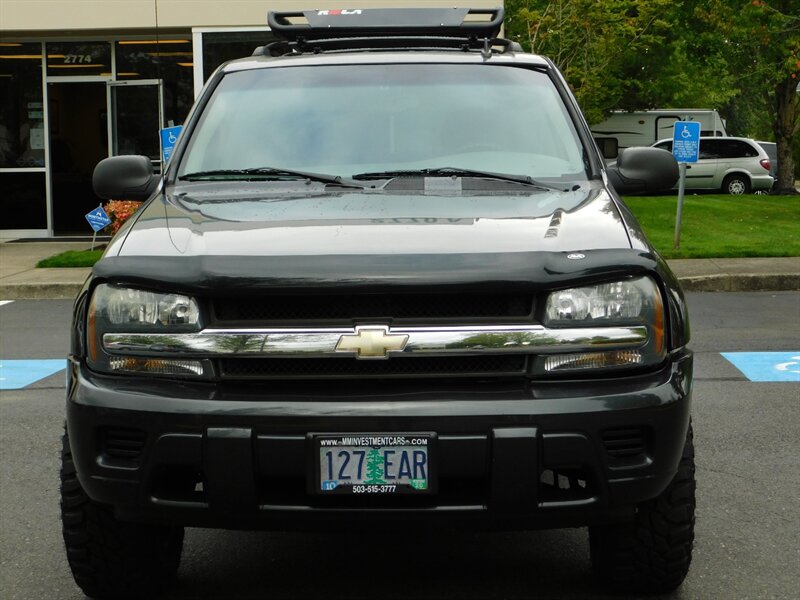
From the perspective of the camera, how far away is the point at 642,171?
4855 mm

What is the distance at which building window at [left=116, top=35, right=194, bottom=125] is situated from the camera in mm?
19391

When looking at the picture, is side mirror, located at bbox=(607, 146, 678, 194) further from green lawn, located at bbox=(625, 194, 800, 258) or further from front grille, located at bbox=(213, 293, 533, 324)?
green lawn, located at bbox=(625, 194, 800, 258)

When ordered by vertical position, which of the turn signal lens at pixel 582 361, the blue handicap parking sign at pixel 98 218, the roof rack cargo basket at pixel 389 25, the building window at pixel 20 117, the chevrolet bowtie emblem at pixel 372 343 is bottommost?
the blue handicap parking sign at pixel 98 218

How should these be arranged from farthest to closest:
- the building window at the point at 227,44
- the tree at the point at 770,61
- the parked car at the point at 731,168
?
the parked car at the point at 731,168
the tree at the point at 770,61
the building window at the point at 227,44

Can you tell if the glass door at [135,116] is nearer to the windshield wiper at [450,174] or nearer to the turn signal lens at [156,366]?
the windshield wiper at [450,174]

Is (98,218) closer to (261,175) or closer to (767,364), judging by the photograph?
(767,364)

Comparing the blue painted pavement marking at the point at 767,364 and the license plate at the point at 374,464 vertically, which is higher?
the license plate at the point at 374,464

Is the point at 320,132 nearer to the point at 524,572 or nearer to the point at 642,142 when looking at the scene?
the point at 524,572

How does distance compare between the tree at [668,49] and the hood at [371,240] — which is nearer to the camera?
the hood at [371,240]

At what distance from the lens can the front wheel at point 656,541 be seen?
150 inches

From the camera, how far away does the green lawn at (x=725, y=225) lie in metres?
15.6

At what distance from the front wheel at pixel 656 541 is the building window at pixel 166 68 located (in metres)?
16.3

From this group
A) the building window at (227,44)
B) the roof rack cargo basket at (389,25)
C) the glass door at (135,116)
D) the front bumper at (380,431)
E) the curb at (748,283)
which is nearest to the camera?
the front bumper at (380,431)

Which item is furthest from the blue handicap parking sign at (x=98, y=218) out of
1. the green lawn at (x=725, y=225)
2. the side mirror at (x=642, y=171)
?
the side mirror at (x=642, y=171)
